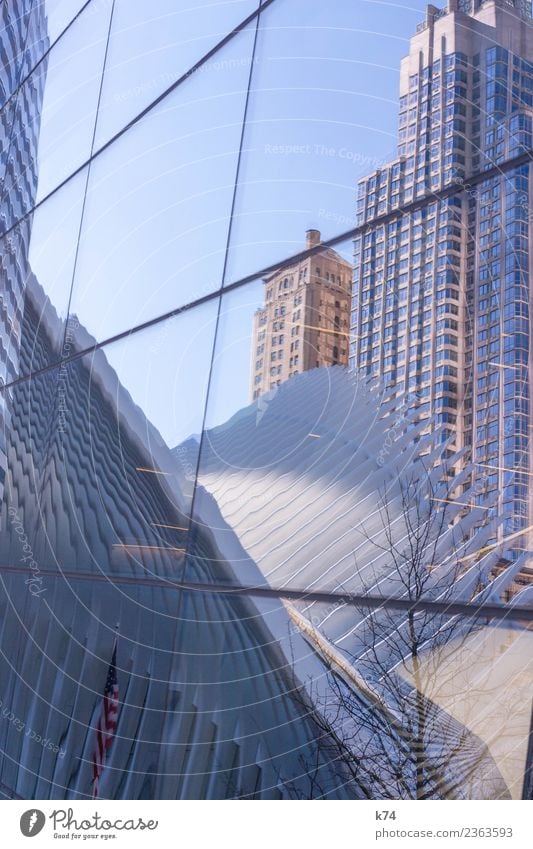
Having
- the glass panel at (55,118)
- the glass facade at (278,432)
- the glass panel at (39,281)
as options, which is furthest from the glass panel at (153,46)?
the glass panel at (39,281)

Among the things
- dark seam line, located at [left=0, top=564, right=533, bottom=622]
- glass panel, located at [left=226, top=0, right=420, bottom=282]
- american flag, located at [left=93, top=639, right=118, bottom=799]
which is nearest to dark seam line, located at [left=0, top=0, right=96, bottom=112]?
glass panel, located at [left=226, top=0, right=420, bottom=282]

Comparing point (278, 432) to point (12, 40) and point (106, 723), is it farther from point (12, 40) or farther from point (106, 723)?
point (12, 40)

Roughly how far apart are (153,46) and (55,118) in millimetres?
972

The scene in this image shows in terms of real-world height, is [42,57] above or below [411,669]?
above

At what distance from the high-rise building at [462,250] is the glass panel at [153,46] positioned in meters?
0.89

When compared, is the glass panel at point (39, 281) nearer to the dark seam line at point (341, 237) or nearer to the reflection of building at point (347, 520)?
the dark seam line at point (341, 237)

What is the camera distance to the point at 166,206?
10.5ft

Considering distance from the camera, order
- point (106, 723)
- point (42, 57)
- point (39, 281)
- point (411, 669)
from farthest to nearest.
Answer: point (42, 57)
point (39, 281)
point (106, 723)
point (411, 669)

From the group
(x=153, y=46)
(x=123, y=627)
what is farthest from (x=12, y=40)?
(x=123, y=627)

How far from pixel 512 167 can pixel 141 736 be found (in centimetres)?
169

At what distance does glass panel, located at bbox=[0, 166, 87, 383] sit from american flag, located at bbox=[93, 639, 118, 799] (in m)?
1.33

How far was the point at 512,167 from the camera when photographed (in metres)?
2.00

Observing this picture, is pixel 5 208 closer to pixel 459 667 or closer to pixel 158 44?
pixel 158 44

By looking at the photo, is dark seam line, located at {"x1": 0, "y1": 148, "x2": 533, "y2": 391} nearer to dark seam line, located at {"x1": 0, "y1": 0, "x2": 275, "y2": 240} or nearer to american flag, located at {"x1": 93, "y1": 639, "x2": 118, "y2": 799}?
dark seam line, located at {"x1": 0, "y1": 0, "x2": 275, "y2": 240}
